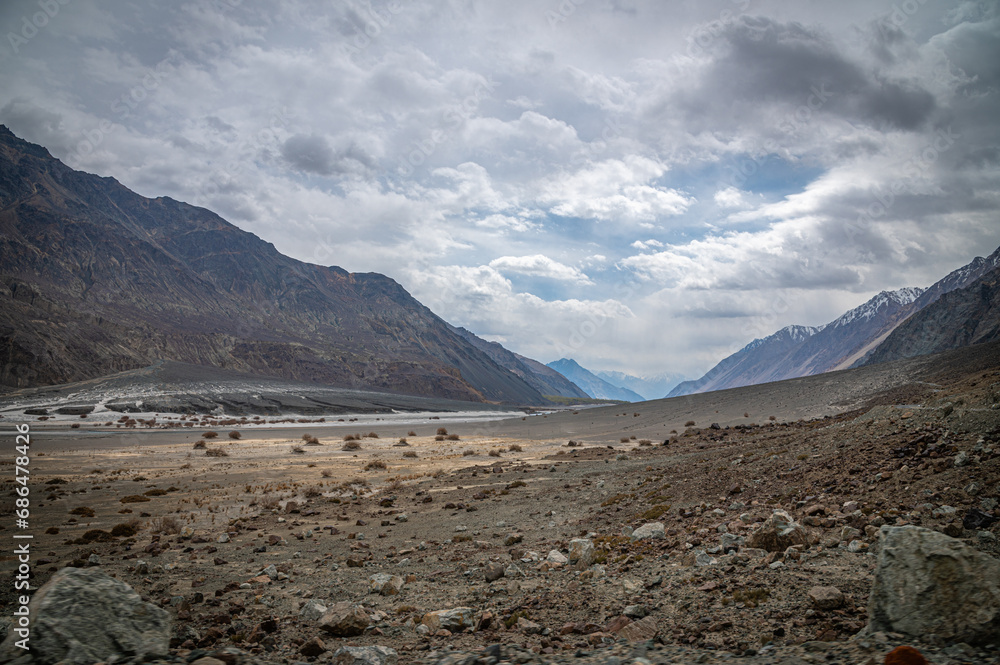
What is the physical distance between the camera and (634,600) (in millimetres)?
6609

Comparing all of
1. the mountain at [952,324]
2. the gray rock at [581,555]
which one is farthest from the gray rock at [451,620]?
the mountain at [952,324]

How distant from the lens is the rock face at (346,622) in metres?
6.57

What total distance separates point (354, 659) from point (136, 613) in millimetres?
2267

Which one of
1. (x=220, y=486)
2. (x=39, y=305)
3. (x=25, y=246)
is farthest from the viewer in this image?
(x=25, y=246)

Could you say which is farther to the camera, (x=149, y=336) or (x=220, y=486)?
(x=149, y=336)

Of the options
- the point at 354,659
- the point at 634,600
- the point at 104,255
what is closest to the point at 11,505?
the point at 354,659

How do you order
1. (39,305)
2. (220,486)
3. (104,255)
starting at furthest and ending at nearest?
(104,255), (39,305), (220,486)

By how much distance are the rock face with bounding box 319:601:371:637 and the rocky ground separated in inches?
1.1

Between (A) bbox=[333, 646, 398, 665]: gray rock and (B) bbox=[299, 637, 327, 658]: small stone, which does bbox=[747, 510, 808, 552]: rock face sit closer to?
(A) bbox=[333, 646, 398, 665]: gray rock

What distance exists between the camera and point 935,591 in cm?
434

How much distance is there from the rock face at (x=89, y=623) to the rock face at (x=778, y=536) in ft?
24.9

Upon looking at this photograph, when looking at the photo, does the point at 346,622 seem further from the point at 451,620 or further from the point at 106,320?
the point at 106,320

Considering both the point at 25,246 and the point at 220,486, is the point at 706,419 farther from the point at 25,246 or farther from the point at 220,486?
the point at 25,246

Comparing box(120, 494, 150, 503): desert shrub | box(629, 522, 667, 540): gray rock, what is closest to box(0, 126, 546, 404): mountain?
box(120, 494, 150, 503): desert shrub
